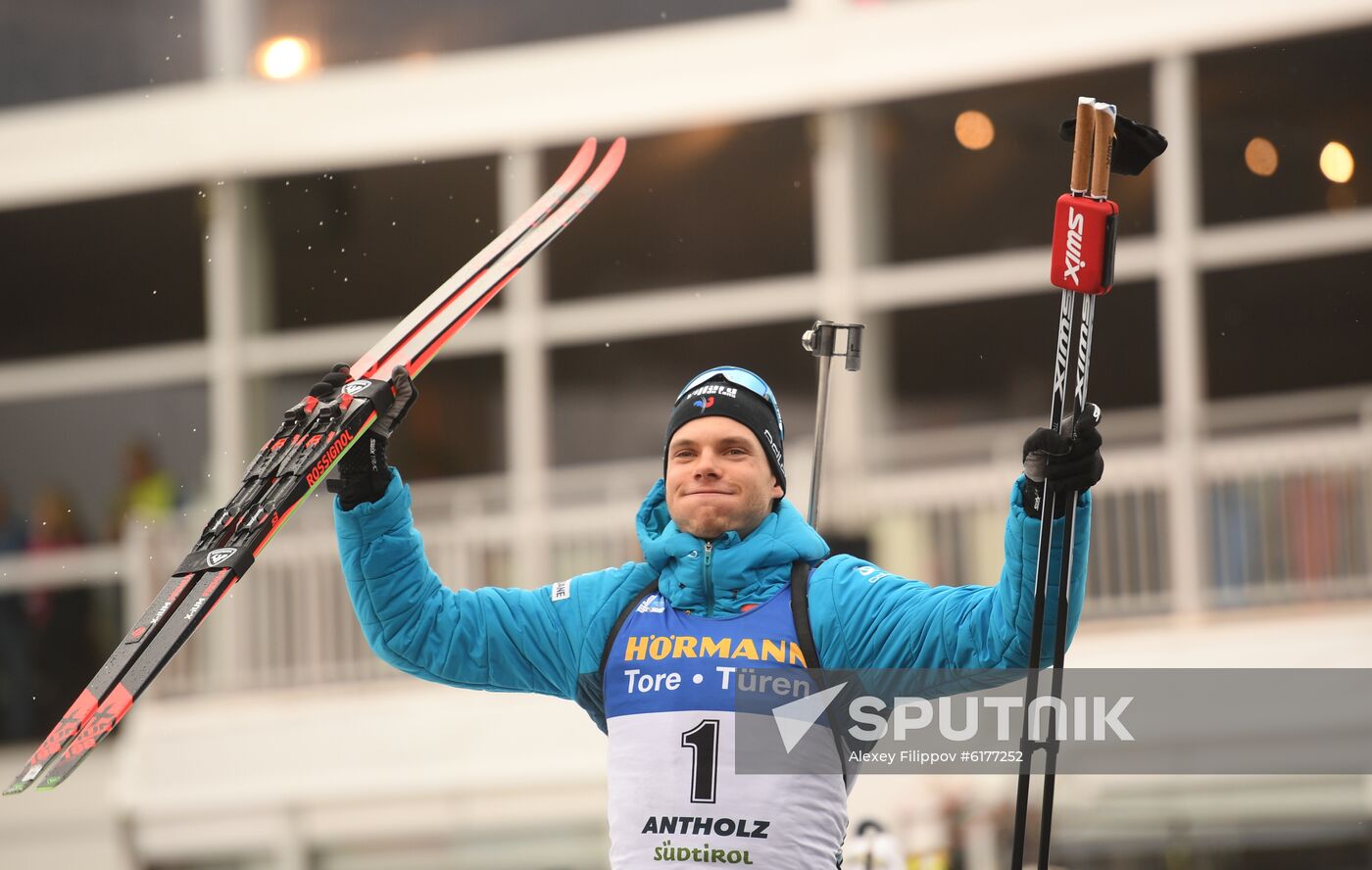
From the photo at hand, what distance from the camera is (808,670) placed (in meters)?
3.13

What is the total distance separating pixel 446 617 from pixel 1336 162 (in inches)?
293

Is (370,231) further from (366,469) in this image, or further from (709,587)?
(709,587)

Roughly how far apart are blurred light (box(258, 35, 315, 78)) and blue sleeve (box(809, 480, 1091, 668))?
317 inches

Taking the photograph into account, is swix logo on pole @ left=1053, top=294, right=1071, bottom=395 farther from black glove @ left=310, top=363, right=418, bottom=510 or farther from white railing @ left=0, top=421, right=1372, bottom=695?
white railing @ left=0, top=421, right=1372, bottom=695

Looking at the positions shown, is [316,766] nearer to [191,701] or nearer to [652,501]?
[191,701]

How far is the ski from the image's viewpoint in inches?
120

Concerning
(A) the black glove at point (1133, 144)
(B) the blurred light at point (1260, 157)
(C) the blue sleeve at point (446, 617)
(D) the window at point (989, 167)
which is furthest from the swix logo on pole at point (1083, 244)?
(B) the blurred light at point (1260, 157)

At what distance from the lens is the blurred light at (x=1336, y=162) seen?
944 centimetres

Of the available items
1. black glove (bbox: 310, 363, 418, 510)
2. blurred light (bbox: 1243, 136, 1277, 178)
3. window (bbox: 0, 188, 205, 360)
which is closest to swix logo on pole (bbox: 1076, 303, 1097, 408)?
black glove (bbox: 310, 363, 418, 510)

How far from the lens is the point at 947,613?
10.2ft

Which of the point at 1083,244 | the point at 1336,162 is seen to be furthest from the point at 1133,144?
the point at 1336,162

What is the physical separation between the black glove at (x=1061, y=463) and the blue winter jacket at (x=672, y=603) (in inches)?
1.4

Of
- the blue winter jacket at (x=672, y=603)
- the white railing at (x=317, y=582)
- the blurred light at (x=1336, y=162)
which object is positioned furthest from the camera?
the white railing at (x=317, y=582)

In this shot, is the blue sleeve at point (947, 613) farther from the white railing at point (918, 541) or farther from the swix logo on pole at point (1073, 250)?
the white railing at point (918, 541)
